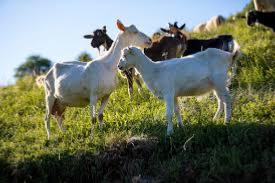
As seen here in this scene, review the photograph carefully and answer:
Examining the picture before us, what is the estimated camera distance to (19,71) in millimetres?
38469

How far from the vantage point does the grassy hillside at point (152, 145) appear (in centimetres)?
848

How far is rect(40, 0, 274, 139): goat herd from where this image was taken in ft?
32.1

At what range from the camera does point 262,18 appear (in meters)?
18.6

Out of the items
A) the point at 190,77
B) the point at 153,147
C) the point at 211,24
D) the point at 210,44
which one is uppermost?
the point at 211,24

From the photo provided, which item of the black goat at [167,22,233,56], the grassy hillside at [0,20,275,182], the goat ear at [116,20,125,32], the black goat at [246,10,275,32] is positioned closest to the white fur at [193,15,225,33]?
the black goat at [246,10,275,32]

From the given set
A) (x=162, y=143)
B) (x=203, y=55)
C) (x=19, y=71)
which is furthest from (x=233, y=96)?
(x=19, y=71)

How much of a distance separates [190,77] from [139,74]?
3.42 ft

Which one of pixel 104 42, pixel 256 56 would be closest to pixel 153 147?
pixel 104 42

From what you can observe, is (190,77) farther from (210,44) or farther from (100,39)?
(210,44)

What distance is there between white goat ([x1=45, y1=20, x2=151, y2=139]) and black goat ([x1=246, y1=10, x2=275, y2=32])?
808cm

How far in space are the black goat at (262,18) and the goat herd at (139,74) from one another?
7.94 metres

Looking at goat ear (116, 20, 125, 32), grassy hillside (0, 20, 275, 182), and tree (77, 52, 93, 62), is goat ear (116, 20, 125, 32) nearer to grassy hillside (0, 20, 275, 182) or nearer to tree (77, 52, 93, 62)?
grassy hillside (0, 20, 275, 182)

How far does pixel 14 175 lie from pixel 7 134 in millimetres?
2887

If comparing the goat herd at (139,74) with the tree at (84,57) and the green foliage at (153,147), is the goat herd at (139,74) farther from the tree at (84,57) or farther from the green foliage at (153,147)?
the tree at (84,57)
